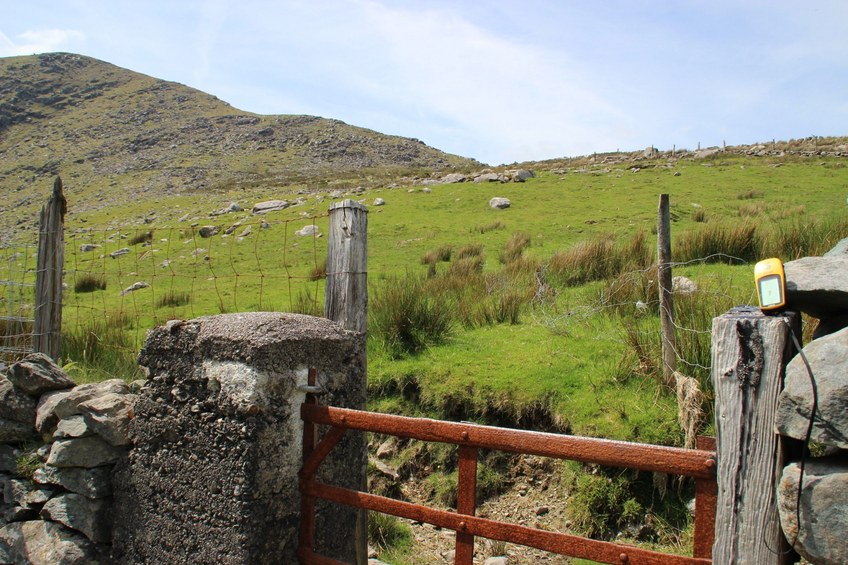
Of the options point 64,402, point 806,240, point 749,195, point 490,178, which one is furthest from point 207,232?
point 749,195

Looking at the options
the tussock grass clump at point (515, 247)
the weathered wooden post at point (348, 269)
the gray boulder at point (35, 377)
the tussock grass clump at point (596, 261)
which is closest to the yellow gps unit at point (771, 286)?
the weathered wooden post at point (348, 269)

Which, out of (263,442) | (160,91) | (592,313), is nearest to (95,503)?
(263,442)

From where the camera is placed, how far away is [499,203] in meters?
19.5

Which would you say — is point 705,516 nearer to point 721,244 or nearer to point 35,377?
point 35,377

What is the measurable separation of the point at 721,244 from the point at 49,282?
8931 mm

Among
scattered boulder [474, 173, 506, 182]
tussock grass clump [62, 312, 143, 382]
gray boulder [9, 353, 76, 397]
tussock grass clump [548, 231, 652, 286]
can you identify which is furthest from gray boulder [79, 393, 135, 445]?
scattered boulder [474, 173, 506, 182]

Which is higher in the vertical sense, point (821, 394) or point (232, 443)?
point (821, 394)

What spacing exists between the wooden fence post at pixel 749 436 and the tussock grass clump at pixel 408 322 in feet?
17.4

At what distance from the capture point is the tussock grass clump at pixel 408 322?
7.29 metres

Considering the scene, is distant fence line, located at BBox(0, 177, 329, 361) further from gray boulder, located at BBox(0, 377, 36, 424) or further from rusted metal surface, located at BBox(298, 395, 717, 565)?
rusted metal surface, located at BBox(298, 395, 717, 565)

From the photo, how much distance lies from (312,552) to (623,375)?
11.8 feet

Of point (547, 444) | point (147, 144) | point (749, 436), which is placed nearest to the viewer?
point (749, 436)

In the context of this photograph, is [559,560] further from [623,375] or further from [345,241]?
[345,241]

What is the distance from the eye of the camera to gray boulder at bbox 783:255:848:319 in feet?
6.28
